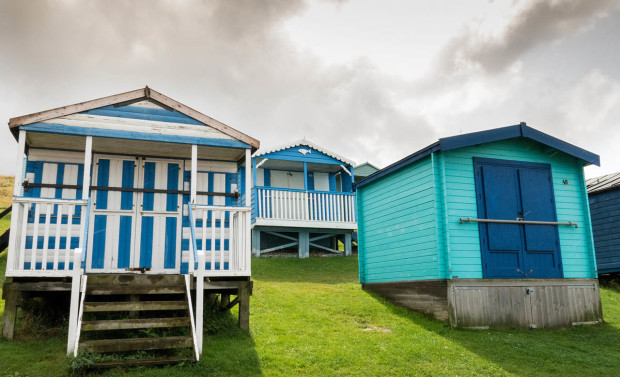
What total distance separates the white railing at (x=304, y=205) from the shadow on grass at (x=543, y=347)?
7341mm

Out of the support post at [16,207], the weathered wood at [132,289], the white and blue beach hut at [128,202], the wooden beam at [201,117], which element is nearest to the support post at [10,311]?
the white and blue beach hut at [128,202]

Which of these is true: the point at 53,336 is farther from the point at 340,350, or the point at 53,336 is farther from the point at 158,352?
the point at 340,350

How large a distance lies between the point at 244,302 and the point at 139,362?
225cm

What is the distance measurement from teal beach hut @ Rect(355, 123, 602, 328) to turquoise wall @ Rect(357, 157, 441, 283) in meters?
0.02

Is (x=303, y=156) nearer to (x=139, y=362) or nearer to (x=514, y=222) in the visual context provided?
(x=514, y=222)

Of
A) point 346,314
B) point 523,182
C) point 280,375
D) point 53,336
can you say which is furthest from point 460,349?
point 53,336

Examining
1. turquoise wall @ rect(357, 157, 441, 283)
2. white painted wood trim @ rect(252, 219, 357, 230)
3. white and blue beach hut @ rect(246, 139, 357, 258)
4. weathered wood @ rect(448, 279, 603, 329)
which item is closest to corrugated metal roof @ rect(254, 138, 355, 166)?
white and blue beach hut @ rect(246, 139, 357, 258)

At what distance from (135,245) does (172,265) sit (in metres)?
0.72

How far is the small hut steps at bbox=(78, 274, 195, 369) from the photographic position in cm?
684

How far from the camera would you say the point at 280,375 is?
701 centimetres

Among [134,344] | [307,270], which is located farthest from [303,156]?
[134,344]

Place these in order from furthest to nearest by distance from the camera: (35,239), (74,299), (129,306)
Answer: (35,239), (129,306), (74,299)

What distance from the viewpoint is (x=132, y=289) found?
784 centimetres

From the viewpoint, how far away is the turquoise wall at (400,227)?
10.7 m
